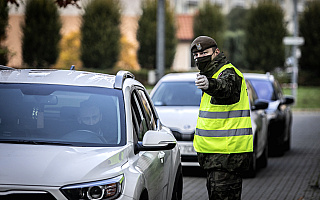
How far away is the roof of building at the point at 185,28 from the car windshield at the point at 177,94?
48909 millimetres

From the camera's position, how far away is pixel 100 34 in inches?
1850

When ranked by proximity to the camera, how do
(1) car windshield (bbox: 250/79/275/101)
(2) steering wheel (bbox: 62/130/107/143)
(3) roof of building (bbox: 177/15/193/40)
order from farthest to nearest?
(3) roof of building (bbox: 177/15/193/40) → (1) car windshield (bbox: 250/79/275/101) → (2) steering wheel (bbox: 62/130/107/143)

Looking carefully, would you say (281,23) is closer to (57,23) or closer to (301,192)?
(57,23)

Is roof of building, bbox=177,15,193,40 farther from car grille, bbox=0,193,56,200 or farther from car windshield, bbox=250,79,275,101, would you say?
car grille, bbox=0,193,56,200

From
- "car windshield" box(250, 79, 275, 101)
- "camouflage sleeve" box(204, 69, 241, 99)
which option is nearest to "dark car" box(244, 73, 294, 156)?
"car windshield" box(250, 79, 275, 101)

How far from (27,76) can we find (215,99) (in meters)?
1.59

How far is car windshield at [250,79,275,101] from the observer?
15.3 meters

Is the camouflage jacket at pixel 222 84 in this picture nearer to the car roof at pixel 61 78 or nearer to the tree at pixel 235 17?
the car roof at pixel 61 78

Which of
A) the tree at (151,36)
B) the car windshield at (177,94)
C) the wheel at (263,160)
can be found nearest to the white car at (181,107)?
the car windshield at (177,94)

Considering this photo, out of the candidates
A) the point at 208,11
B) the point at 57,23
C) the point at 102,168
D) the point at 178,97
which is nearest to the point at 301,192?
the point at 178,97

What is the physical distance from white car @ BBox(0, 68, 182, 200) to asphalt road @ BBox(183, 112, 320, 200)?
3.52 metres

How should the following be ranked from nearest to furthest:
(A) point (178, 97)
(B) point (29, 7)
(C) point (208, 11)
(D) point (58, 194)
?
(D) point (58, 194), (A) point (178, 97), (B) point (29, 7), (C) point (208, 11)

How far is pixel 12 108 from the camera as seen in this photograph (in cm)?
557

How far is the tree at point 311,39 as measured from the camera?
50.1m
